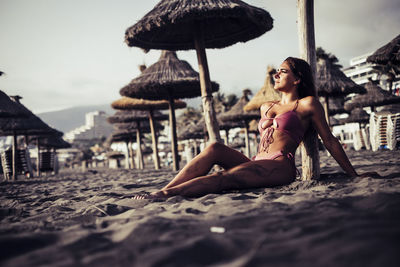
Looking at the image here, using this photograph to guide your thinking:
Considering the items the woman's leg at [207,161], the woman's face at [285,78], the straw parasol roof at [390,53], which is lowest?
the woman's leg at [207,161]

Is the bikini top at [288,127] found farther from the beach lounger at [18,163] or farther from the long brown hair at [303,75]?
the beach lounger at [18,163]

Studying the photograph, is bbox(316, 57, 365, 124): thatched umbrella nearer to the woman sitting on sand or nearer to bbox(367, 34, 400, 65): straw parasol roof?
bbox(367, 34, 400, 65): straw parasol roof

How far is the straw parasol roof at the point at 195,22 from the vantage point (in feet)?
14.9

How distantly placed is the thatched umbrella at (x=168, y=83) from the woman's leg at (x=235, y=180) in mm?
4946

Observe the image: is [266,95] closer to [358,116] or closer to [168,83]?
[168,83]

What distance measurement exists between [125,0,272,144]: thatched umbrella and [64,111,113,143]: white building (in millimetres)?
64676

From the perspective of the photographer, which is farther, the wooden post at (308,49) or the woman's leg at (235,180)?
the wooden post at (308,49)

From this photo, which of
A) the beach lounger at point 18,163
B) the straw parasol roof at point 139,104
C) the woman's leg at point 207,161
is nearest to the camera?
the woman's leg at point 207,161

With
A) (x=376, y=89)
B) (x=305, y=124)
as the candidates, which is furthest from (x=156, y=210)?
(x=376, y=89)

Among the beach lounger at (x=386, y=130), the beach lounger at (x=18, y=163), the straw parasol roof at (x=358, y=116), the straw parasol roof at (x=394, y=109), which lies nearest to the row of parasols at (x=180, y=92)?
the straw parasol roof at (x=394, y=109)

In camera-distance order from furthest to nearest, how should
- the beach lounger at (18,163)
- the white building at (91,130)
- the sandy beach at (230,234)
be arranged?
the white building at (91,130) → the beach lounger at (18,163) → the sandy beach at (230,234)

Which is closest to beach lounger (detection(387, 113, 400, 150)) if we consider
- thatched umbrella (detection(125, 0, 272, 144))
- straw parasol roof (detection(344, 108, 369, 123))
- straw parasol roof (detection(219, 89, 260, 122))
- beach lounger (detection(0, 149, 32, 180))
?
thatched umbrella (detection(125, 0, 272, 144))

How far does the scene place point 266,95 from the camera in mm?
12039

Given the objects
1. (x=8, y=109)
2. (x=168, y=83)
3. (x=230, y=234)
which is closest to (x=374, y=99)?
(x=168, y=83)
